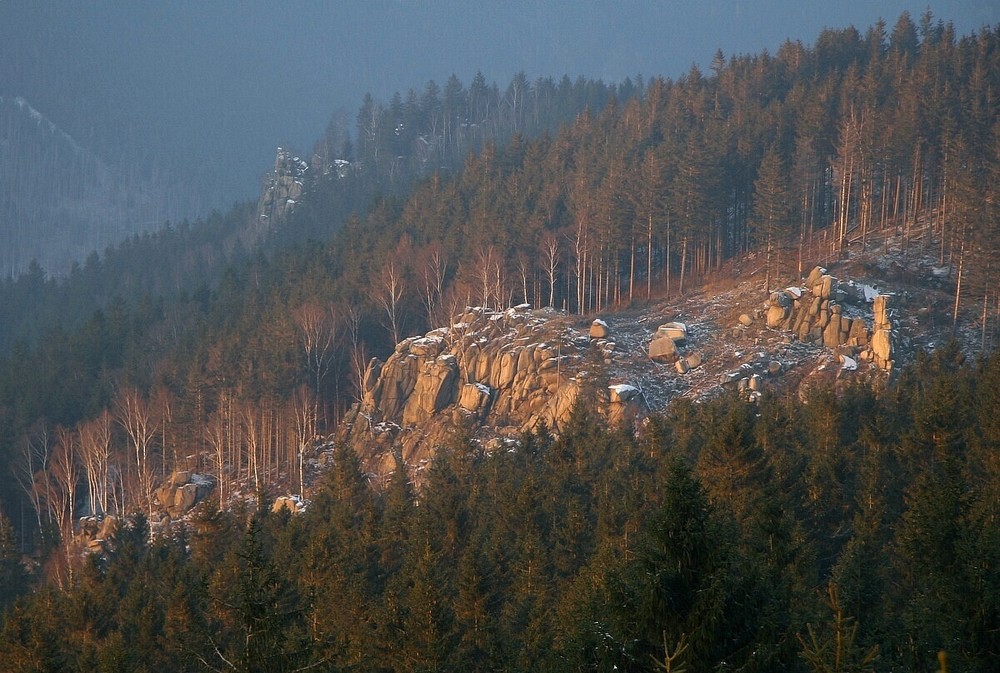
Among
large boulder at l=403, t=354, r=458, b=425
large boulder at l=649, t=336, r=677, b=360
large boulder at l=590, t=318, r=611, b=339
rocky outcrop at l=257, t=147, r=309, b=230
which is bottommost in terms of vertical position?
large boulder at l=403, t=354, r=458, b=425

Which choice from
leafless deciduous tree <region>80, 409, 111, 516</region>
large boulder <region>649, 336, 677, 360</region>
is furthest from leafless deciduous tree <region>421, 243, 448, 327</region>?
leafless deciduous tree <region>80, 409, 111, 516</region>

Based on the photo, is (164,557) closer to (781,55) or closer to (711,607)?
(711,607)

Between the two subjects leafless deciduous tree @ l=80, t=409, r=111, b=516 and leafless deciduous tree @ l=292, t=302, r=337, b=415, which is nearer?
leafless deciduous tree @ l=80, t=409, r=111, b=516

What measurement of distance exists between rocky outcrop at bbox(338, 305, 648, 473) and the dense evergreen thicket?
11.3 m

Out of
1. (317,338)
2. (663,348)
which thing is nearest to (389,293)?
(317,338)

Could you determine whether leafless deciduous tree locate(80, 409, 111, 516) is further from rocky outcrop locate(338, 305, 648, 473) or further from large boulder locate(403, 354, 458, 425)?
large boulder locate(403, 354, 458, 425)

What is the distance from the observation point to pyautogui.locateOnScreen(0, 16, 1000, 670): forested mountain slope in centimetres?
1639

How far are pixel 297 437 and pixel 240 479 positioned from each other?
17.7ft

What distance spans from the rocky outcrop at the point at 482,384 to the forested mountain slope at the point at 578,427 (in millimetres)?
3468

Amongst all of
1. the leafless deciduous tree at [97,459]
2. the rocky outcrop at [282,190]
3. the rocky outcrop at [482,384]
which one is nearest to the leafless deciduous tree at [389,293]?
the rocky outcrop at [482,384]

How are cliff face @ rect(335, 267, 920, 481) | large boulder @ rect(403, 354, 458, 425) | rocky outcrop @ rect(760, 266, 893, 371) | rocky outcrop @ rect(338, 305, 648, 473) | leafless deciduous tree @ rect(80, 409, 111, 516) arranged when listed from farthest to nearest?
leafless deciduous tree @ rect(80, 409, 111, 516), large boulder @ rect(403, 354, 458, 425), rocky outcrop @ rect(338, 305, 648, 473), cliff face @ rect(335, 267, 920, 481), rocky outcrop @ rect(760, 266, 893, 371)

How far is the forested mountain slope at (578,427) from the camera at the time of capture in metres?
16.4

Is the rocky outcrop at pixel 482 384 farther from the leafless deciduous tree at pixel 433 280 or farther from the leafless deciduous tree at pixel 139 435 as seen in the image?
the leafless deciduous tree at pixel 139 435

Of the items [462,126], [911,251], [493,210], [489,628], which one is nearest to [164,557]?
[489,628]
